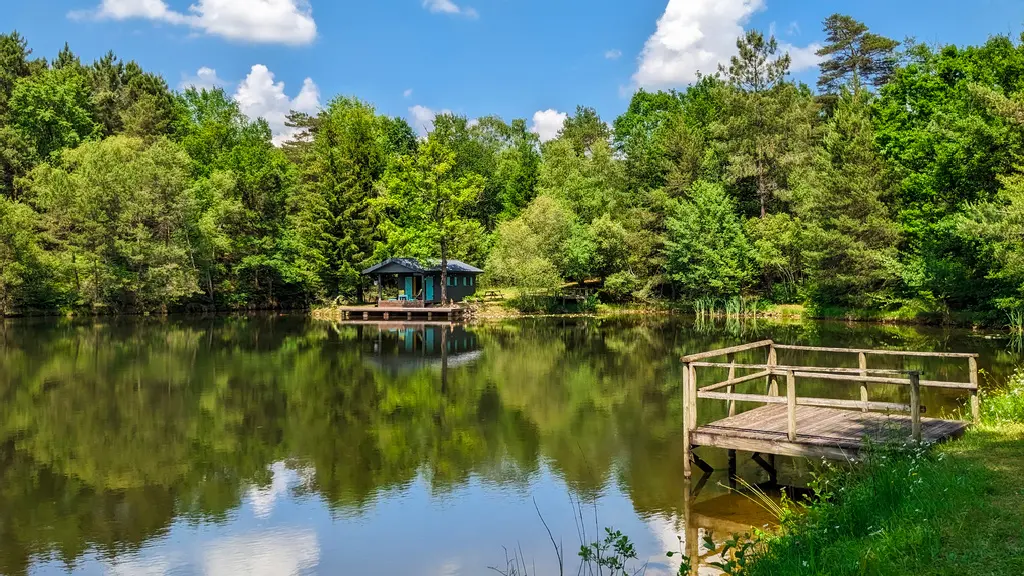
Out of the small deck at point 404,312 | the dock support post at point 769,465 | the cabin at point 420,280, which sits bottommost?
the dock support post at point 769,465

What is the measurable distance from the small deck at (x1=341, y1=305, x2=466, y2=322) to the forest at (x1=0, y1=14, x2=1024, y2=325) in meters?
3.65

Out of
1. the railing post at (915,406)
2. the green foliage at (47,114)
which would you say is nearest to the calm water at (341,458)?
the railing post at (915,406)

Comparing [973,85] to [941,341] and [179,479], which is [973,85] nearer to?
[941,341]

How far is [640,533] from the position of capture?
873 cm

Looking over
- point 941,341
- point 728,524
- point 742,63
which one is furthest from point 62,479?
point 742,63

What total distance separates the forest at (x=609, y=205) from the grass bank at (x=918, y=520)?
2490 cm

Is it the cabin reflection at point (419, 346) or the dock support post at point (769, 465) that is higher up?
the cabin reflection at point (419, 346)

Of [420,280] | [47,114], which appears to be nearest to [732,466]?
[420,280]

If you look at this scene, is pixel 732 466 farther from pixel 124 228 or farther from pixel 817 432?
pixel 124 228

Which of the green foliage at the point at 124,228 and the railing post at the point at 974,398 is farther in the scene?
the green foliage at the point at 124,228

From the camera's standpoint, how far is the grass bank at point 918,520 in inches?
197

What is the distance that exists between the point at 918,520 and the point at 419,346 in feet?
80.0

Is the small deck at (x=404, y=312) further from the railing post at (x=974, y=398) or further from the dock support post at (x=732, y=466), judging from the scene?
the railing post at (x=974, y=398)

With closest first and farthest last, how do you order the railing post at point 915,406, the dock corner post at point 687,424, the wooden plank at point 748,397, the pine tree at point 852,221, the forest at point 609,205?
the railing post at point 915,406 → the wooden plank at point 748,397 → the dock corner post at point 687,424 → the forest at point 609,205 → the pine tree at point 852,221
